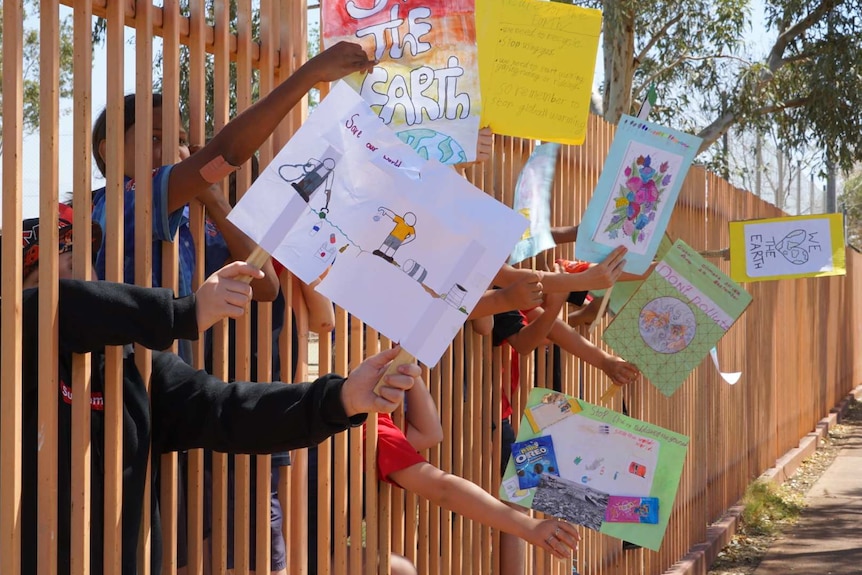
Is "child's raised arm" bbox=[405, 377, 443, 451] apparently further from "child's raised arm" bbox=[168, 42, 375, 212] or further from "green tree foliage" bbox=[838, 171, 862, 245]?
"green tree foliage" bbox=[838, 171, 862, 245]

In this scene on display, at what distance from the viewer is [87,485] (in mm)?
2551

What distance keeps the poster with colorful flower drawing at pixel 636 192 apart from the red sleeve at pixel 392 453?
3.53 feet

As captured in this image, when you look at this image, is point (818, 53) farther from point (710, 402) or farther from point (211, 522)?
point (211, 522)

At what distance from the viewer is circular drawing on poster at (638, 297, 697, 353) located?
15.5 ft

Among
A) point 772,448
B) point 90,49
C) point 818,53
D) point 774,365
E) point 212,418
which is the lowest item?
point 772,448

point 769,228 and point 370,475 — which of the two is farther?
point 769,228

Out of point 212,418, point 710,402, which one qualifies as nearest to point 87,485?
point 212,418

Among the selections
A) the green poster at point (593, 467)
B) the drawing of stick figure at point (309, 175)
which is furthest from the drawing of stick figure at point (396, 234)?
the green poster at point (593, 467)

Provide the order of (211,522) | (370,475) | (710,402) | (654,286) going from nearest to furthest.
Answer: (211,522)
(370,475)
(654,286)
(710,402)

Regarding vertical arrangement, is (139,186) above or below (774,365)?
above

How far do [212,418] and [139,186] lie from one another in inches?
24.2

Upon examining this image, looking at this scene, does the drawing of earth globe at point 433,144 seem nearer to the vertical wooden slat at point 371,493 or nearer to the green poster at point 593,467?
the vertical wooden slat at point 371,493

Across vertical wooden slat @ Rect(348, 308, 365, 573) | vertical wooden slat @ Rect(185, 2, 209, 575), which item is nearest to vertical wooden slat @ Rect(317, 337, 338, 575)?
vertical wooden slat @ Rect(348, 308, 365, 573)

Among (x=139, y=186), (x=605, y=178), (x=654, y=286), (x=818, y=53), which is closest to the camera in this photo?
(x=139, y=186)
